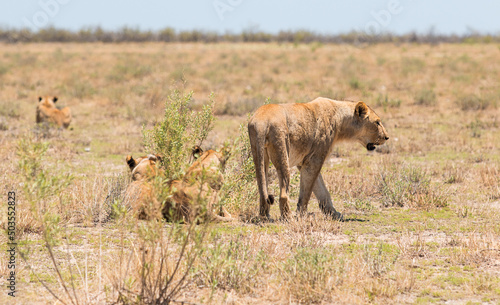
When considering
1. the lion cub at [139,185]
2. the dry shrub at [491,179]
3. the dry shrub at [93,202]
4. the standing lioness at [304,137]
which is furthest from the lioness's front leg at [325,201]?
the dry shrub at [491,179]

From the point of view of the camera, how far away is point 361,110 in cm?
799

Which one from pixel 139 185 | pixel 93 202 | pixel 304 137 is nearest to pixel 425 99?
pixel 304 137

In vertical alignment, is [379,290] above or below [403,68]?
below

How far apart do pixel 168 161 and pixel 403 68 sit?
87.7 feet

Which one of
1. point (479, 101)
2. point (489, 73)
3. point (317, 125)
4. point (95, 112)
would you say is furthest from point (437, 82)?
point (317, 125)

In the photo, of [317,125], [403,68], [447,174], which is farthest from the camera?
[403,68]

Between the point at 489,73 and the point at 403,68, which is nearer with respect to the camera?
the point at 489,73

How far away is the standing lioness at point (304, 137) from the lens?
6.80 metres

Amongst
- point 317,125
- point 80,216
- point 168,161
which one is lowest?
point 80,216

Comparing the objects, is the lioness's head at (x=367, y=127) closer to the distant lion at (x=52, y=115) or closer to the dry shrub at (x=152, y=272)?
the dry shrub at (x=152, y=272)

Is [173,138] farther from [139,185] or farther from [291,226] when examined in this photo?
[291,226]

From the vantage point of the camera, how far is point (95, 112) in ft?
63.2

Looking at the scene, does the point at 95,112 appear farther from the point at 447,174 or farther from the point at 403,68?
the point at 403,68

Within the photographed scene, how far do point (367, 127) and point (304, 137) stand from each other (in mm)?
1338
